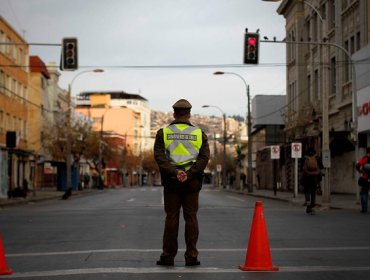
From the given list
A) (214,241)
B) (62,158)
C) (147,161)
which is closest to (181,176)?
(214,241)

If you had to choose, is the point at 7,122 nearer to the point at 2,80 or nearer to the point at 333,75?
the point at 2,80

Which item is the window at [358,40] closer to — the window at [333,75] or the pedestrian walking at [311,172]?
the window at [333,75]

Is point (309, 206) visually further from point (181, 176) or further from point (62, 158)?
point (62, 158)

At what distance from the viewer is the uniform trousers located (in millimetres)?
8133

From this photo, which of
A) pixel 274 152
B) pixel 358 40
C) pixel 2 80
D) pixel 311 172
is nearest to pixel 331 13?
pixel 358 40

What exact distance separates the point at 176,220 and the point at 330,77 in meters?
35.0

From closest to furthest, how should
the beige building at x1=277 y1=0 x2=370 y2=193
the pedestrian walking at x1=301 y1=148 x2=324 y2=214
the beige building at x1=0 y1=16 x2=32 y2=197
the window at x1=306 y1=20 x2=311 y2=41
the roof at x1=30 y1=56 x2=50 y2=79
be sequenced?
the pedestrian walking at x1=301 y1=148 x2=324 y2=214 < the beige building at x1=277 y1=0 x2=370 y2=193 < the window at x1=306 y1=20 x2=311 y2=41 < the beige building at x1=0 y1=16 x2=32 y2=197 < the roof at x1=30 y1=56 x2=50 y2=79

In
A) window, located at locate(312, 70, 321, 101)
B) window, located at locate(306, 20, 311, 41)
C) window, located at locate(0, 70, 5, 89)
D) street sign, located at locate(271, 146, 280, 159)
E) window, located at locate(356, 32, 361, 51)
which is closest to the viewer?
window, located at locate(356, 32, 361, 51)

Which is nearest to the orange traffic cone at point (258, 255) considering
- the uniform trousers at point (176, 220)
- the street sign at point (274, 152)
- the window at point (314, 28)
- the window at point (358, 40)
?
the uniform trousers at point (176, 220)

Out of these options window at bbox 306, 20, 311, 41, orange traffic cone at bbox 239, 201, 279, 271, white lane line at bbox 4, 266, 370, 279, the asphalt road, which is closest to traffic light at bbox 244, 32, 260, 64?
the asphalt road

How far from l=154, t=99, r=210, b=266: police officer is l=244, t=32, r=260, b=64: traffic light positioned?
52.2 feet

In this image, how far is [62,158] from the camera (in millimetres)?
65875

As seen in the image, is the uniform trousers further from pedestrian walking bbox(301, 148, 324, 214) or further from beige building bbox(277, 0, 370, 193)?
beige building bbox(277, 0, 370, 193)

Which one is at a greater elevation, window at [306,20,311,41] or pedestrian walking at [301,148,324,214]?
window at [306,20,311,41]
